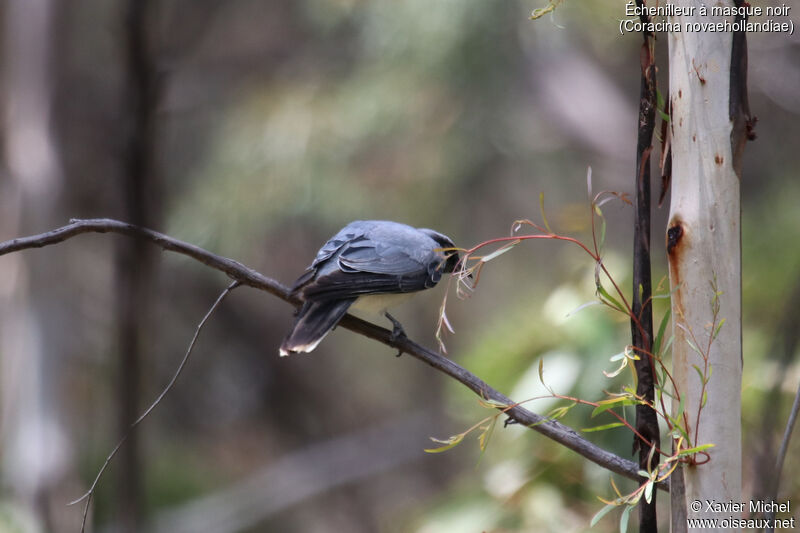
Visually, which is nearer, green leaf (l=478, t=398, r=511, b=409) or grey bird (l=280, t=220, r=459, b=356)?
green leaf (l=478, t=398, r=511, b=409)

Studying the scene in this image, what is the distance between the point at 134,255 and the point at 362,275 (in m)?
1.73

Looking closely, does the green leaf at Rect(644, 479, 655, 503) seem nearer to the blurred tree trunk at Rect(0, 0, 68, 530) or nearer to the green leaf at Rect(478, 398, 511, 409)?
the green leaf at Rect(478, 398, 511, 409)

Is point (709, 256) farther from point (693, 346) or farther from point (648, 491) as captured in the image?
point (648, 491)

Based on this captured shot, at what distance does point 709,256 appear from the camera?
3.84 ft

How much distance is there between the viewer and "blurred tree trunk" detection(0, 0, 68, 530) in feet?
17.0

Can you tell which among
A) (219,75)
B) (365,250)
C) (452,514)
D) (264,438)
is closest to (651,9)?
(365,250)

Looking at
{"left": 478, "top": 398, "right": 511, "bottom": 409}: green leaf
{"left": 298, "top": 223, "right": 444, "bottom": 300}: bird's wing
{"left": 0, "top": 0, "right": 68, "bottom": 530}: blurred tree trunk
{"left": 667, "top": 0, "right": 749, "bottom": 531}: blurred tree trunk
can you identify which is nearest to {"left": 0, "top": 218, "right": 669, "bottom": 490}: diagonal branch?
{"left": 478, "top": 398, "right": 511, "bottom": 409}: green leaf

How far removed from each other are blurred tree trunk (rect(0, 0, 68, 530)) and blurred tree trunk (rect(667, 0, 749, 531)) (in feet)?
16.3

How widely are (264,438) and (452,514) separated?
6361mm

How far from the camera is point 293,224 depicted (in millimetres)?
6734

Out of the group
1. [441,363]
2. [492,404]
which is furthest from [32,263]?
[492,404]

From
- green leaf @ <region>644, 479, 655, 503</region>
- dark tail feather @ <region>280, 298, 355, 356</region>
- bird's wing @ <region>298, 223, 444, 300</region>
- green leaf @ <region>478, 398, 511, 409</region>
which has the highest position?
bird's wing @ <region>298, 223, 444, 300</region>

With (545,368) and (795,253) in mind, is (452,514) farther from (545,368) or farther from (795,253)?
(795,253)

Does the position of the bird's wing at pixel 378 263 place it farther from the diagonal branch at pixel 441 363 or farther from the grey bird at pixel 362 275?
the diagonal branch at pixel 441 363
